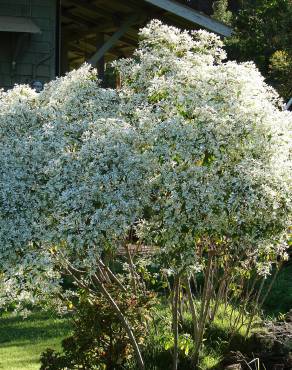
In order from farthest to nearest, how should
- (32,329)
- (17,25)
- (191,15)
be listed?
(191,15)
(17,25)
(32,329)

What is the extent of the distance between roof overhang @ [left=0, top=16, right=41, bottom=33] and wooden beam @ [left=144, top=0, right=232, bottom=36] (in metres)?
1.88

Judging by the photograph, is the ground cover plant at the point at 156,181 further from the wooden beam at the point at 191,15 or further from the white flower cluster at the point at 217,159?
the wooden beam at the point at 191,15

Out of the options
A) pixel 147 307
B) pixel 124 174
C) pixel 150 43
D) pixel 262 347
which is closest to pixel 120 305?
pixel 147 307

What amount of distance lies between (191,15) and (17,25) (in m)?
2.78

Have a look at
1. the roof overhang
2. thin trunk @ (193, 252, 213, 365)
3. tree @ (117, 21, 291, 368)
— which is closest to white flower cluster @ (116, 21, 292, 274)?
tree @ (117, 21, 291, 368)

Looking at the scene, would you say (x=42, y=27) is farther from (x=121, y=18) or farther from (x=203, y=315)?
(x=203, y=315)

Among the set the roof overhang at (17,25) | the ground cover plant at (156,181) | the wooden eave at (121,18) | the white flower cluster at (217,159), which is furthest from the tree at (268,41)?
the ground cover plant at (156,181)

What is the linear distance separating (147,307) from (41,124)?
1.76m

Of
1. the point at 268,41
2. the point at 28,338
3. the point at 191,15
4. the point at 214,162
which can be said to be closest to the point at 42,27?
the point at 191,15

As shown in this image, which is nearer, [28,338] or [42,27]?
[28,338]

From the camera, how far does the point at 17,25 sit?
38.9 ft

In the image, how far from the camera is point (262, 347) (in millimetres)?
6844

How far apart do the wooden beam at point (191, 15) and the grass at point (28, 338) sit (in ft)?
17.4

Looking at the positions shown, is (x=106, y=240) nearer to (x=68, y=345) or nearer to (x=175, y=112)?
(x=175, y=112)
